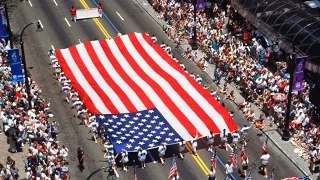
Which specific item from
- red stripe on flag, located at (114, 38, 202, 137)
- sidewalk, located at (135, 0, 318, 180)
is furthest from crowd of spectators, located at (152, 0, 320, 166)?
red stripe on flag, located at (114, 38, 202, 137)

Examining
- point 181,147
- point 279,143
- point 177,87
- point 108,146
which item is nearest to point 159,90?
point 177,87

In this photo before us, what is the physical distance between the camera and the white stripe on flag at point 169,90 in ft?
137

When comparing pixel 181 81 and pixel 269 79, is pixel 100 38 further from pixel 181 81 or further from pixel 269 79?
pixel 269 79

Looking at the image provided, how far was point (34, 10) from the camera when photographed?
62625 mm

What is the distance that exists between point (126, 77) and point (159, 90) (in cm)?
342

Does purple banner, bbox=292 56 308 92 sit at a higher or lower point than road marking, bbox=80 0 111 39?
lower

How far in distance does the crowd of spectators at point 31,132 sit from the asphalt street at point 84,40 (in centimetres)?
120

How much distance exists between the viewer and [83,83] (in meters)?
47.4

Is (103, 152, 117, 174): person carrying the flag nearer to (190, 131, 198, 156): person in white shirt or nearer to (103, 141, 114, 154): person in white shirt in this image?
(103, 141, 114, 154): person in white shirt

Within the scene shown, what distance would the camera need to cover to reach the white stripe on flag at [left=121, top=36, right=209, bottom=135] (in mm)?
41844

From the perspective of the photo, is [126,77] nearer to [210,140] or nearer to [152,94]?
[152,94]

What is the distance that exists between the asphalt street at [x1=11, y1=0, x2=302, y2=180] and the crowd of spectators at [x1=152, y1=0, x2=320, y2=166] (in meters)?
1.39

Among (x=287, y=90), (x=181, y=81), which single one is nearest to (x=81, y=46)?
(x=181, y=81)

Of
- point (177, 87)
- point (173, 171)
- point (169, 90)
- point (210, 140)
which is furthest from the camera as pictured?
point (177, 87)
